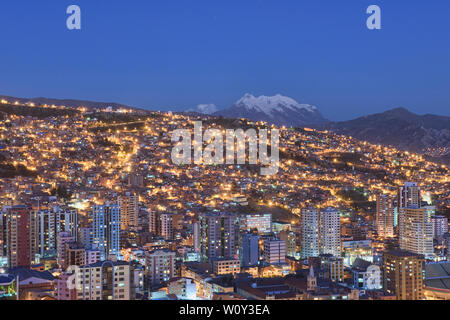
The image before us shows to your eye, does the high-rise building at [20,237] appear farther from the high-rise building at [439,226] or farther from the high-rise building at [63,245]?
the high-rise building at [439,226]

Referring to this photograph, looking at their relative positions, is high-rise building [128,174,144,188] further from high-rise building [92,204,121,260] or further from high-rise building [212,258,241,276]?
high-rise building [212,258,241,276]

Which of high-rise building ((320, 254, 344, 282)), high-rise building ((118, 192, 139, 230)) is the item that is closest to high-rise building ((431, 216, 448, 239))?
high-rise building ((320, 254, 344, 282))

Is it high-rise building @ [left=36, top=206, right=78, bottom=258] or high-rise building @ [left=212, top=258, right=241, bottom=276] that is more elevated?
high-rise building @ [left=36, top=206, right=78, bottom=258]

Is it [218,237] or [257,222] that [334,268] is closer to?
[218,237]

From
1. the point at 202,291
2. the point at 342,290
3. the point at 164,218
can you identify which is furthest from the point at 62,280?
the point at 164,218

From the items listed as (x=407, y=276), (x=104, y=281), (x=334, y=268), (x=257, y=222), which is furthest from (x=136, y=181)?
(x=104, y=281)
